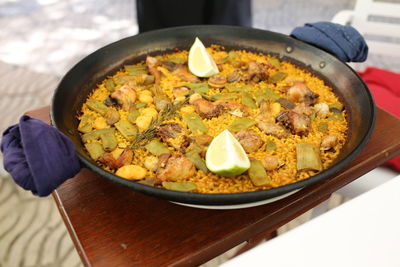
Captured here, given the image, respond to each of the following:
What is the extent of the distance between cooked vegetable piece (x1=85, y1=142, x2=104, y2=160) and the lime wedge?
0.34 meters

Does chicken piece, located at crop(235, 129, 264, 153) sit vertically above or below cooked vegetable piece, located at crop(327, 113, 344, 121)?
below

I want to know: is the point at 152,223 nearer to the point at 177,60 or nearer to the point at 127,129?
the point at 127,129

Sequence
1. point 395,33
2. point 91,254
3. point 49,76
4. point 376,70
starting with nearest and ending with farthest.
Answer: point 91,254 < point 376,70 < point 395,33 < point 49,76

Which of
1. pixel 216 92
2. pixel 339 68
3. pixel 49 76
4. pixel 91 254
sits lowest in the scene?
pixel 49 76

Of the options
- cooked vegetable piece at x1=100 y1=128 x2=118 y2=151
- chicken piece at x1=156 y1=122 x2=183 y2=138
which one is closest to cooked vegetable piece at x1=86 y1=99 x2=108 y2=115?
cooked vegetable piece at x1=100 y1=128 x2=118 y2=151

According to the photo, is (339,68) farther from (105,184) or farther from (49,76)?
(49,76)

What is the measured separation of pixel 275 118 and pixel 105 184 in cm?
63

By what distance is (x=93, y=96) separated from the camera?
1394mm

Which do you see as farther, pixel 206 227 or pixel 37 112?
pixel 37 112

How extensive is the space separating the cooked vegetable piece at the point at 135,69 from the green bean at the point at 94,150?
1.47ft

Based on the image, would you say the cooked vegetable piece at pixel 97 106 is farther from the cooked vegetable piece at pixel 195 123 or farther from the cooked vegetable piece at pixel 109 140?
the cooked vegetable piece at pixel 195 123

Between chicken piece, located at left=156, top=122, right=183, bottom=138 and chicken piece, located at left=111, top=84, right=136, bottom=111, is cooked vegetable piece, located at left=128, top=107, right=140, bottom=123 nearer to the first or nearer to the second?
chicken piece, located at left=111, top=84, right=136, bottom=111

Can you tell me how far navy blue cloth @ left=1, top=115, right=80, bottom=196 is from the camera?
88 centimetres

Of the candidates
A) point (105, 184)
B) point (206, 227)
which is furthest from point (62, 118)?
point (206, 227)
